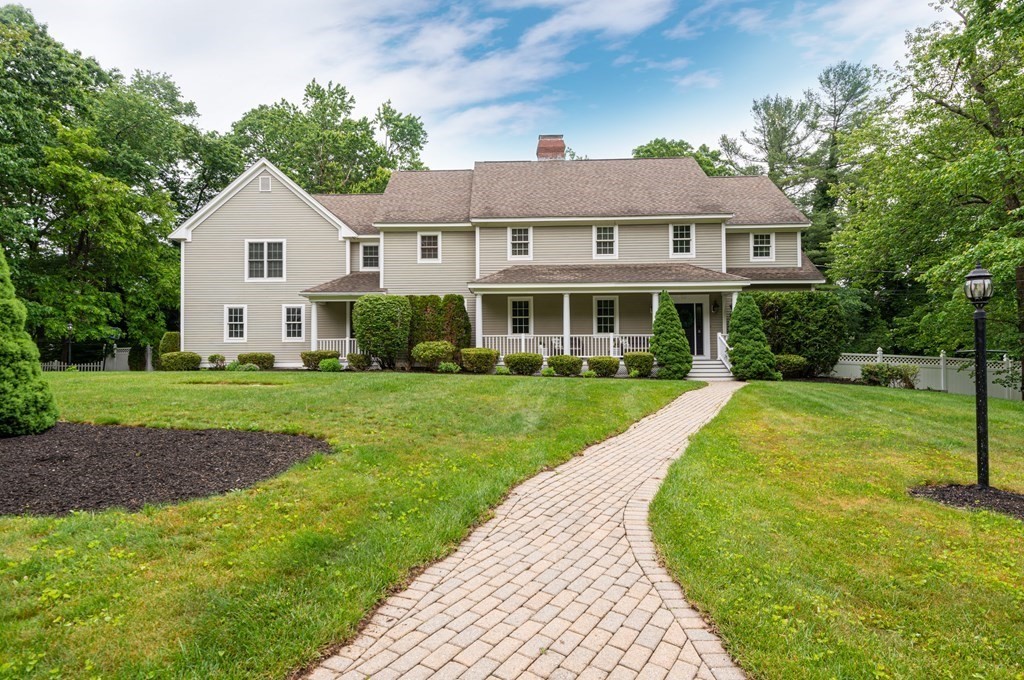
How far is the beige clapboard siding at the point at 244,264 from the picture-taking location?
20078 mm

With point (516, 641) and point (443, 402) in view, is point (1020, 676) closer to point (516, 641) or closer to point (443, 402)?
point (516, 641)

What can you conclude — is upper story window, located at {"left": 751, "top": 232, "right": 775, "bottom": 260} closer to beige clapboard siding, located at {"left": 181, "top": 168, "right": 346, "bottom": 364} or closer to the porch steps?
the porch steps

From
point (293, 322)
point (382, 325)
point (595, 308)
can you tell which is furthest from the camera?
point (293, 322)

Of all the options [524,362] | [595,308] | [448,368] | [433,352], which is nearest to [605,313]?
[595,308]

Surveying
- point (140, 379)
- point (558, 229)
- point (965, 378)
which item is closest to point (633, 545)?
point (140, 379)

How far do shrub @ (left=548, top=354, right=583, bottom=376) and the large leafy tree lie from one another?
9.45m

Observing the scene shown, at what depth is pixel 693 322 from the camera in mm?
19141

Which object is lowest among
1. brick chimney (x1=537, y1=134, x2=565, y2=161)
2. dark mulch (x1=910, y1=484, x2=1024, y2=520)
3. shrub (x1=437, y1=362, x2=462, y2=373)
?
dark mulch (x1=910, y1=484, x2=1024, y2=520)

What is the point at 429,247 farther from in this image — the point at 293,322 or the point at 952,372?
the point at 952,372

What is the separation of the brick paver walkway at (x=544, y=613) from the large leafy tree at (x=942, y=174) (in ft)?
40.2

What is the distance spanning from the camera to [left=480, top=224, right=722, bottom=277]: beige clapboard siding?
766 inches

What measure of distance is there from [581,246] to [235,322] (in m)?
14.4

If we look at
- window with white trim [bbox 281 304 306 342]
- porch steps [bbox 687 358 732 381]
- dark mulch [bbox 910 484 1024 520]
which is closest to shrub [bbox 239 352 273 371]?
window with white trim [bbox 281 304 306 342]

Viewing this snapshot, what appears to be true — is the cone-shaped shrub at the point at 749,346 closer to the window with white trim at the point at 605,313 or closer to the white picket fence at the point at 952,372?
the white picket fence at the point at 952,372
